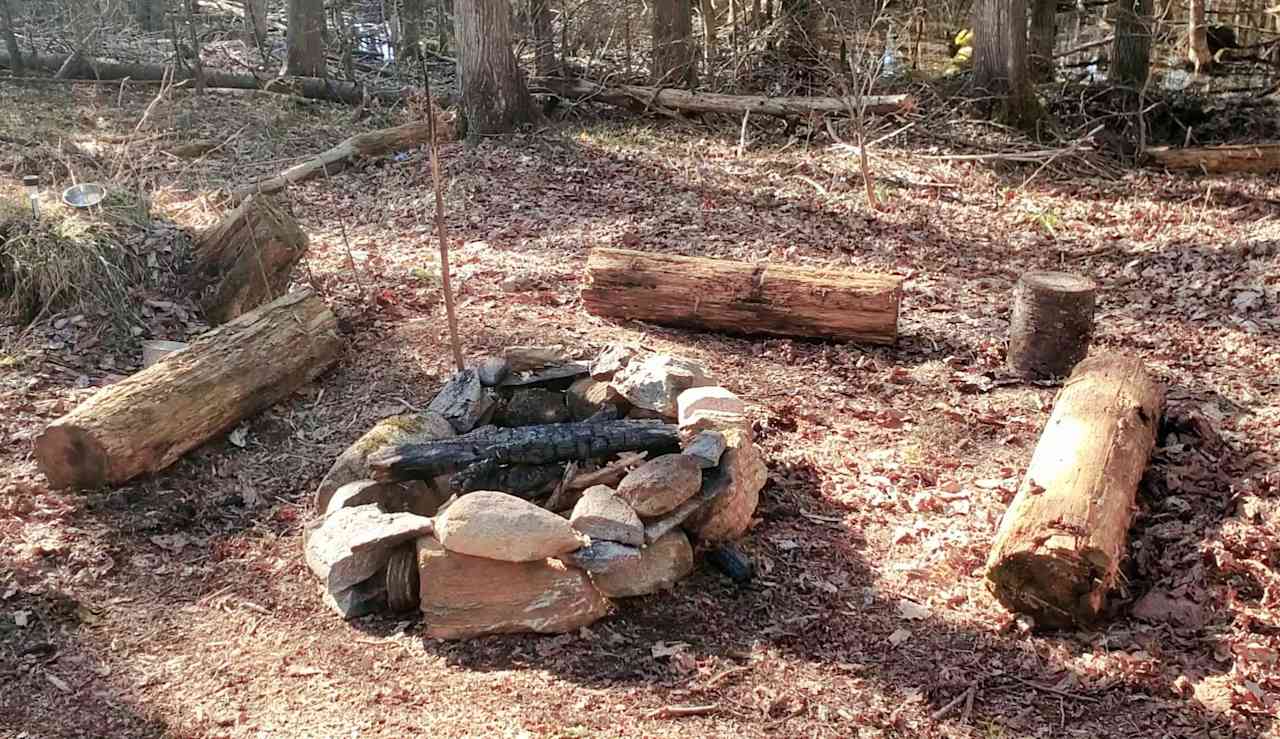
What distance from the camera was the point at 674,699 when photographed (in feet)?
11.2

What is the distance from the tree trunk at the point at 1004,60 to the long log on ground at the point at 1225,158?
138cm

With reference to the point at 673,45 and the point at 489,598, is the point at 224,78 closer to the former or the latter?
the point at 673,45

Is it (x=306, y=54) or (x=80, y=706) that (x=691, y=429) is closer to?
(x=80, y=706)

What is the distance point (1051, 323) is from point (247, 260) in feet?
15.0

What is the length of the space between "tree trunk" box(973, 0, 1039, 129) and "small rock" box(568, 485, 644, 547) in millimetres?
8306

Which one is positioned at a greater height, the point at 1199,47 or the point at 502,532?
the point at 1199,47

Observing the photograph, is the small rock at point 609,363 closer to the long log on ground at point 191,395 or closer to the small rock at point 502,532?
the small rock at point 502,532

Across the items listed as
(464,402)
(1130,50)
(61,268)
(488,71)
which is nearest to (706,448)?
(464,402)

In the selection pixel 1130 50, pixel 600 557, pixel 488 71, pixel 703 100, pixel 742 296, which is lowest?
pixel 600 557

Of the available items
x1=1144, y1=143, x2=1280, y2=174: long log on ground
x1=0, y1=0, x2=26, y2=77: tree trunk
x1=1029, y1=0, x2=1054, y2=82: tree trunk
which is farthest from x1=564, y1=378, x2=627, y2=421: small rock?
x1=0, y1=0, x2=26, y2=77: tree trunk

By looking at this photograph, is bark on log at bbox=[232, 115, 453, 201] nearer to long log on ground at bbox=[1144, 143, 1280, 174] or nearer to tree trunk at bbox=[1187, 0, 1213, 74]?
long log on ground at bbox=[1144, 143, 1280, 174]

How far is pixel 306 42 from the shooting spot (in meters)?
13.0

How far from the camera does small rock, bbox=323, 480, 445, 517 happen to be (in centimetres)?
418

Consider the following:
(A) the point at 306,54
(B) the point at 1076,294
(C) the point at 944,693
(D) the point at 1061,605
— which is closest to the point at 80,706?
(C) the point at 944,693
